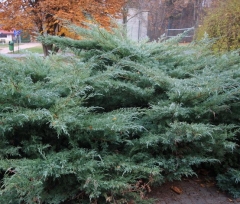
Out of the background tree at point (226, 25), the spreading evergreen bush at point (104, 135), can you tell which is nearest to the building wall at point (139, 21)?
the background tree at point (226, 25)

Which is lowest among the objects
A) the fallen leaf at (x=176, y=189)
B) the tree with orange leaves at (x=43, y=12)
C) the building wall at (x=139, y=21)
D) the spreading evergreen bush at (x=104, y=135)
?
the fallen leaf at (x=176, y=189)

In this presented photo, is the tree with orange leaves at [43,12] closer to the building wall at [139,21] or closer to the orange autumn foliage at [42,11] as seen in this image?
the orange autumn foliage at [42,11]

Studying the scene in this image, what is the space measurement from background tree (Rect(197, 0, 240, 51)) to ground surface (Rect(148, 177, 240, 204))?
304cm

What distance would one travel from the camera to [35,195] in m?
1.60

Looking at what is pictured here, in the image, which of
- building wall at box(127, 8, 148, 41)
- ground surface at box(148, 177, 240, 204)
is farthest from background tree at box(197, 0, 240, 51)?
building wall at box(127, 8, 148, 41)

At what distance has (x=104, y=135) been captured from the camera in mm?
1922

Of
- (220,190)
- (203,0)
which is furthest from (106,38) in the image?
(203,0)

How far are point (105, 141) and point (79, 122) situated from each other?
308 millimetres

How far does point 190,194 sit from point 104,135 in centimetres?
101

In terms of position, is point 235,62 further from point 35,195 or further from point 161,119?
point 35,195

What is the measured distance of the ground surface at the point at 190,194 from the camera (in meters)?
2.05

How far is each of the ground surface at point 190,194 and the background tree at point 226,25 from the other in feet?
9.98

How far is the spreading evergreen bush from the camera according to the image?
1708 mm

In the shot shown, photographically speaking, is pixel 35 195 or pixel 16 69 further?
pixel 16 69
